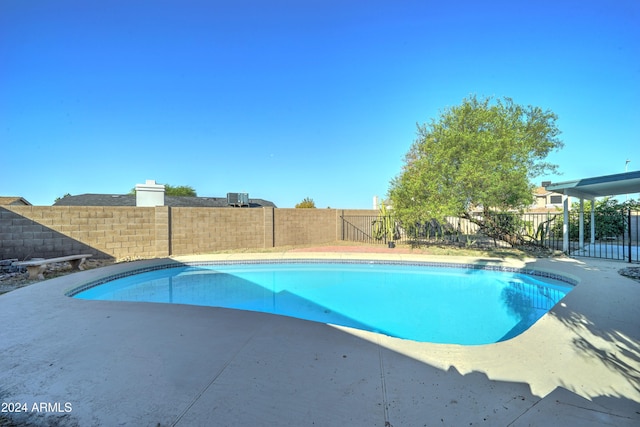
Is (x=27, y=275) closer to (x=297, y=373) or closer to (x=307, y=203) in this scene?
(x=297, y=373)

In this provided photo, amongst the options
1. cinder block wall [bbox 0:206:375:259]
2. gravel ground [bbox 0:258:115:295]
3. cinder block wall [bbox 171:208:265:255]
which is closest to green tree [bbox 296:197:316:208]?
cinder block wall [bbox 0:206:375:259]

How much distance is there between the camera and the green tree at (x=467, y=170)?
9117 mm

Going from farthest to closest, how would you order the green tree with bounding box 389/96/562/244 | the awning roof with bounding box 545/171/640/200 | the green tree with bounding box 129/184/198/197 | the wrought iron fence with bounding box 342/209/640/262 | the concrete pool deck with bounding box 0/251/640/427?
the green tree with bounding box 129/184/198/197, the wrought iron fence with bounding box 342/209/640/262, the green tree with bounding box 389/96/562/244, the awning roof with bounding box 545/171/640/200, the concrete pool deck with bounding box 0/251/640/427

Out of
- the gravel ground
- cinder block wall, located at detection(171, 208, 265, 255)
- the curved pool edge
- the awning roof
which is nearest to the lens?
the gravel ground

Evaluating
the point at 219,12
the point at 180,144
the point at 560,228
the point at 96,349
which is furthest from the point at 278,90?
the point at 560,228

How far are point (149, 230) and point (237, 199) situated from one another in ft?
26.5

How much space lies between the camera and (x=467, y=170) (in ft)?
29.5

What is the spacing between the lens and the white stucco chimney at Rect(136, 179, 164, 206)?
11.4 m

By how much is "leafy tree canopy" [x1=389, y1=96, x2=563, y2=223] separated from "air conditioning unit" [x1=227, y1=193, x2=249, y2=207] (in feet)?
33.1

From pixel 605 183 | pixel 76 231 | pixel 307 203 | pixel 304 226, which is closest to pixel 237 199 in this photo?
pixel 304 226

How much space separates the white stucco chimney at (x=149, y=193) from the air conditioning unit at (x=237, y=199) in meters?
5.91

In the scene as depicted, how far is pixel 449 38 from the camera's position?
948 centimetres

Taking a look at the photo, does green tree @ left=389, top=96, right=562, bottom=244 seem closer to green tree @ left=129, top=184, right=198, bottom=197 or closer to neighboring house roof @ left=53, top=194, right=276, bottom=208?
neighboring house roof @ left=53, top=194, right=276, bottom=208

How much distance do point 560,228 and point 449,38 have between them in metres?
11.0
